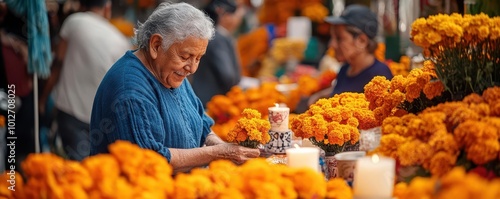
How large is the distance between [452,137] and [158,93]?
4.63 feet

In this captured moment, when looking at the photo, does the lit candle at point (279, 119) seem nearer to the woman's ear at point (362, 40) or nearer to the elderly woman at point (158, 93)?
the elderly woman at point (158, 93)

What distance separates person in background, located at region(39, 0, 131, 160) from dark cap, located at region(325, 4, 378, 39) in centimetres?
182

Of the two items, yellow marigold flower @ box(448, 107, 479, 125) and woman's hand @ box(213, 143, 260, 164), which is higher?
yellow marigold flower @ box(448, 107, 479, 125)

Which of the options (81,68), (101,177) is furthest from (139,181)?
(81,68)

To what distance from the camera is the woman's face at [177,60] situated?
3.42m

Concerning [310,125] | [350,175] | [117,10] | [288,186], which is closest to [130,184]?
[288,186]

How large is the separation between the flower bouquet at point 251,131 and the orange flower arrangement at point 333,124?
154 mm

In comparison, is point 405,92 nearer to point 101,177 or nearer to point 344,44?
point 101,177

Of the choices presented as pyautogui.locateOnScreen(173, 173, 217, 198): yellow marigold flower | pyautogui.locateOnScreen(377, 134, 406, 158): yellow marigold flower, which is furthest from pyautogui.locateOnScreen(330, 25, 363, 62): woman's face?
pyautogui.locateOnScreen(173, 173, 217, 198): yellow marigold flower

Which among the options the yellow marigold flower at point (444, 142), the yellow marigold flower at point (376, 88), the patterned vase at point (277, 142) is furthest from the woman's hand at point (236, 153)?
the yellow marigold flower at point (444, 142)

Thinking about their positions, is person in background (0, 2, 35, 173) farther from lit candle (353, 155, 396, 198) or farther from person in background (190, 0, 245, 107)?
lit candle (353, 155, 396, 198)

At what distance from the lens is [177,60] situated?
136 inches

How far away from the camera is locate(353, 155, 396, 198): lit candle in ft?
7.86

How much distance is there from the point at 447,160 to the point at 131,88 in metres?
1.45
